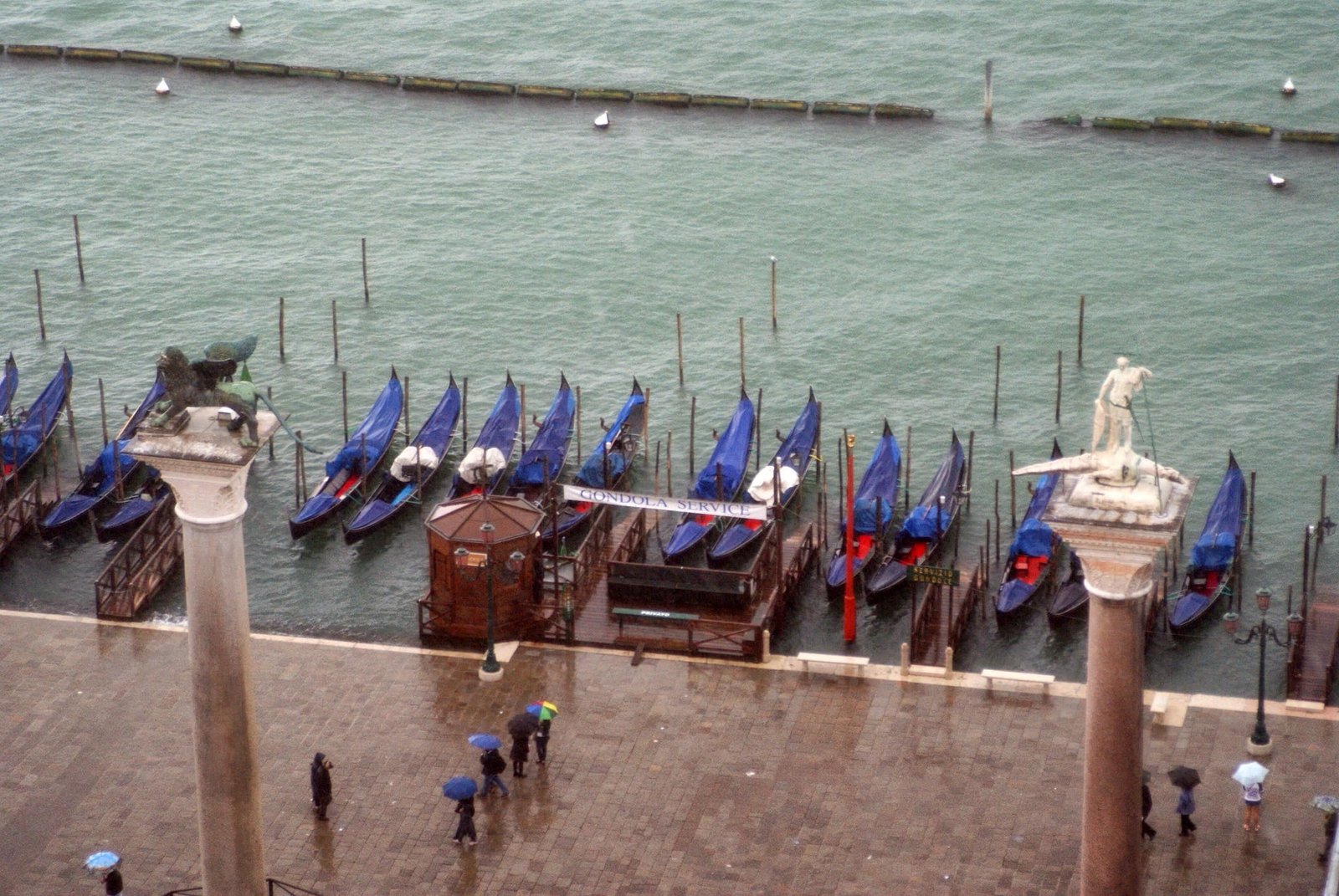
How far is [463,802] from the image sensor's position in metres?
42.0

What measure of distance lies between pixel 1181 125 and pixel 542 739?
Answer: 53013 millimetres

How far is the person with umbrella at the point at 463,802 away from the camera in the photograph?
41.5 meters

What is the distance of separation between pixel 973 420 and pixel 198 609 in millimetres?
36879

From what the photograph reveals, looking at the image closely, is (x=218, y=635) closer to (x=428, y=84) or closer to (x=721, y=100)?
(x=721, y=100)

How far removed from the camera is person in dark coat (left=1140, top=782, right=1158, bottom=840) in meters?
40.8

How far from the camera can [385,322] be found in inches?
2943

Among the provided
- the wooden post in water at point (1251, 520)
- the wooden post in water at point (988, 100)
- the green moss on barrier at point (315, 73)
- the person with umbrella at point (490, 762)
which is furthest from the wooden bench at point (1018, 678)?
the green moss on barrier at point (315, 73)

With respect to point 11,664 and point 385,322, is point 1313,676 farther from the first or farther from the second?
point 385,322

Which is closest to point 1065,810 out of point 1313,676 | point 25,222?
point 1313,676

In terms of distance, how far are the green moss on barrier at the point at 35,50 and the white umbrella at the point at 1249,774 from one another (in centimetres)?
7186

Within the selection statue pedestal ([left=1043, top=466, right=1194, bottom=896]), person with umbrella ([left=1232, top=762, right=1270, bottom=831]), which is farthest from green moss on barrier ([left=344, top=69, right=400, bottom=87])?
Result: statue pedestal ([left=1043, top=466, right=1194, bottom=896])

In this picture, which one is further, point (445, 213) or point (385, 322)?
point (445, 213)

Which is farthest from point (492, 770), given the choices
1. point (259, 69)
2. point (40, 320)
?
point (259, 69)

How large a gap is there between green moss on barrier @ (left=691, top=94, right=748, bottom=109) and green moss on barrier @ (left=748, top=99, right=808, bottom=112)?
11.4 inches
